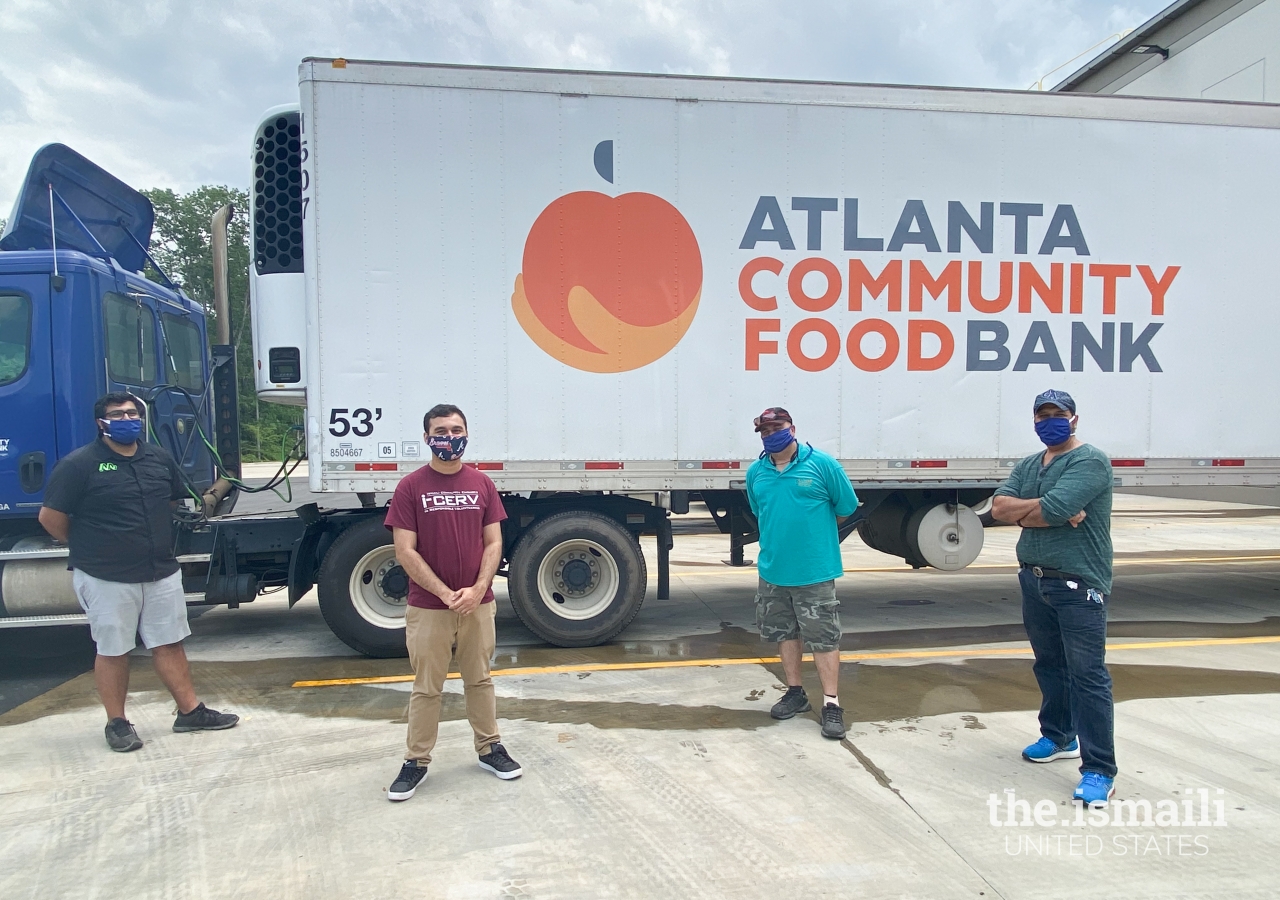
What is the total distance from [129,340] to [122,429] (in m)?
2.18

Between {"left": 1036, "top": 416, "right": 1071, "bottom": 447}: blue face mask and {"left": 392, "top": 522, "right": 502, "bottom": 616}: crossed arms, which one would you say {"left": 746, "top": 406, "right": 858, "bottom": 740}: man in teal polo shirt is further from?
{"left": 392, "top": 522, "right": 502, "bottom": 616}: crossed arms

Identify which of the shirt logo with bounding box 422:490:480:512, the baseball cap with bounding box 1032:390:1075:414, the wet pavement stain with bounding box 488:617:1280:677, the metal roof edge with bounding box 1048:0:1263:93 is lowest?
the wet pavement stain with bounding box 488:617:1280:677

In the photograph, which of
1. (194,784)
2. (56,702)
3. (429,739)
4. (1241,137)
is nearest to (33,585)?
(56,702)

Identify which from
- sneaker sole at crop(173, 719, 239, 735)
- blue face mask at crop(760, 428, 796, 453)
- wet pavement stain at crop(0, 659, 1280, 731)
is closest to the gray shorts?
sneaker sole at crop(173, 719, 239, 735)

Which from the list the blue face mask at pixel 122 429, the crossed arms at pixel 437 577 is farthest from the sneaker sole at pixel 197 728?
the crossed arms at pixel 437 577

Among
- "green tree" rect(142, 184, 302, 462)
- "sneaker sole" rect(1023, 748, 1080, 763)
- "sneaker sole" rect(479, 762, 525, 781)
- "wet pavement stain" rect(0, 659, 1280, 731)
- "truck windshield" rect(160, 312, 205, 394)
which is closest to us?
"sneaker sole" rect(479, 762, 525, 781)

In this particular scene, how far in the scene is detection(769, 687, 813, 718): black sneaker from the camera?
4.60 meters

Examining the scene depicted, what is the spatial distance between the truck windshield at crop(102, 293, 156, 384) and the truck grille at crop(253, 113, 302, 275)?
3.73ft

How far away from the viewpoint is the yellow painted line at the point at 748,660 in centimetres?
546

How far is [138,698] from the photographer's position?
16.9 feet

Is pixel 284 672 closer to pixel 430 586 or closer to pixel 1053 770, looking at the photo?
pixel 430 586

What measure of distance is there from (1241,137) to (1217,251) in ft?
3.07

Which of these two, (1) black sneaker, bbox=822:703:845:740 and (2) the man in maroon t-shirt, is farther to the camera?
(1) black sneaker, bbox=822:703:845:740

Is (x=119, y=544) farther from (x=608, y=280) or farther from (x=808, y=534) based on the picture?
(x=808, y=534)
